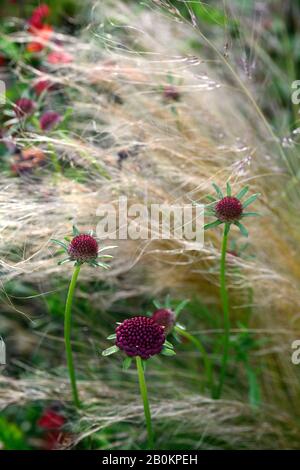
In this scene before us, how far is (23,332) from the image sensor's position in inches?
54.8

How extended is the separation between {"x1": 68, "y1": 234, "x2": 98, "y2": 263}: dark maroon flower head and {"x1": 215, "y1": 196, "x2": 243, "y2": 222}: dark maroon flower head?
168mm

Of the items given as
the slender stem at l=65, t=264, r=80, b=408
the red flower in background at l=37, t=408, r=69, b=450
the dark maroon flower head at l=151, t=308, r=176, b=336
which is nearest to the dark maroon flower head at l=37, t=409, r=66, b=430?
the red flower in background at l=37, t=408, r=69, b=450

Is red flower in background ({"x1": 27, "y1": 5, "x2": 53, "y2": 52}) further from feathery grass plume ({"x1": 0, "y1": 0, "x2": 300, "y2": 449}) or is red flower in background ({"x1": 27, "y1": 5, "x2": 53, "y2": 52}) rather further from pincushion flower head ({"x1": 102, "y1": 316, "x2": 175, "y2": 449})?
pincushion flower head ({"x1": 102, "y1": 316, "x2": 175, "y2": 449})

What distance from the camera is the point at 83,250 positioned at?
0.89m

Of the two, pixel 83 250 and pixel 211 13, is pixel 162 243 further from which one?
pixel 211 13

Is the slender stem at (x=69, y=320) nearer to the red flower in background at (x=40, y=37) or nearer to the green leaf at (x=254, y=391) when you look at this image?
the green leaf at (x=254, y=391)

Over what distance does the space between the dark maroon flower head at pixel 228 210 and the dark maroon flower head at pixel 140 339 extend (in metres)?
0.17

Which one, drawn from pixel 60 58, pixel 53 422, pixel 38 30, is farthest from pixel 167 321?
pixel 38 30

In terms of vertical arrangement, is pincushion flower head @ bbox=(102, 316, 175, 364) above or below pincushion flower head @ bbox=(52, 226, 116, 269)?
below

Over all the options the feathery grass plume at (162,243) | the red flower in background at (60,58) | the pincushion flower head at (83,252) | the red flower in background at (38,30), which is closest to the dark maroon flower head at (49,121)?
the feathery grass plume at (162,243)

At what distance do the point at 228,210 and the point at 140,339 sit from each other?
0.21 meters

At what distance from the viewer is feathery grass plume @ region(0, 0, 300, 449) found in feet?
3.55

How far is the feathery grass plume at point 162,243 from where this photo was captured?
108 centimetres
